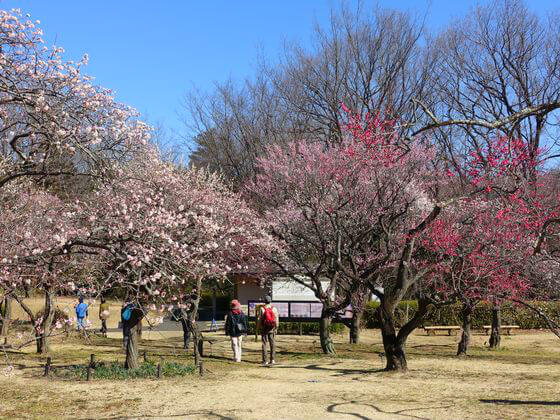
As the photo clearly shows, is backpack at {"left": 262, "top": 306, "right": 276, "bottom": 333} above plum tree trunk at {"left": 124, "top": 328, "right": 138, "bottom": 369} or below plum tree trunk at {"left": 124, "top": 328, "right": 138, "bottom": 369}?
above

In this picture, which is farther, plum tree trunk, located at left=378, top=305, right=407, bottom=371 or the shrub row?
plum tree trunk, located at left=378, top=305, right=407, bottom=371

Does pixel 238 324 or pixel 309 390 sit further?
pixel 238 324

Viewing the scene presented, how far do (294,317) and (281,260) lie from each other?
366 centimetres

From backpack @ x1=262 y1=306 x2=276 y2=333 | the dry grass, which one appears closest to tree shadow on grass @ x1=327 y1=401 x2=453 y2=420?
the dry grass

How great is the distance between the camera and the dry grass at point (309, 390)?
8703 millimetres

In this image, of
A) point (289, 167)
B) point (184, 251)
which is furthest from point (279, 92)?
point (184, 251)

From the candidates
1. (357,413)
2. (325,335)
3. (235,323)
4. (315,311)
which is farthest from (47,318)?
(357,413)

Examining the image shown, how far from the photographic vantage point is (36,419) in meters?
8.55

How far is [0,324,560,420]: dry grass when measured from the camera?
8.70 m

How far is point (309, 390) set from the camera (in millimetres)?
10562

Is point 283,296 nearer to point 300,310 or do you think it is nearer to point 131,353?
point 300,310

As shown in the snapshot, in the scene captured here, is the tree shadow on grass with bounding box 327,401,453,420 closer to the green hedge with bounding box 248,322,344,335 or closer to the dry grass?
the dry grass

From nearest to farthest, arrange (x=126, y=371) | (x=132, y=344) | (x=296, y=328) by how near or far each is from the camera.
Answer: (x=126, y=371), (x=132, y=344), (x=296, y=328)

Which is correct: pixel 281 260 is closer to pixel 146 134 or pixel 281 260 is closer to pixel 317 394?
pixel 317 394
